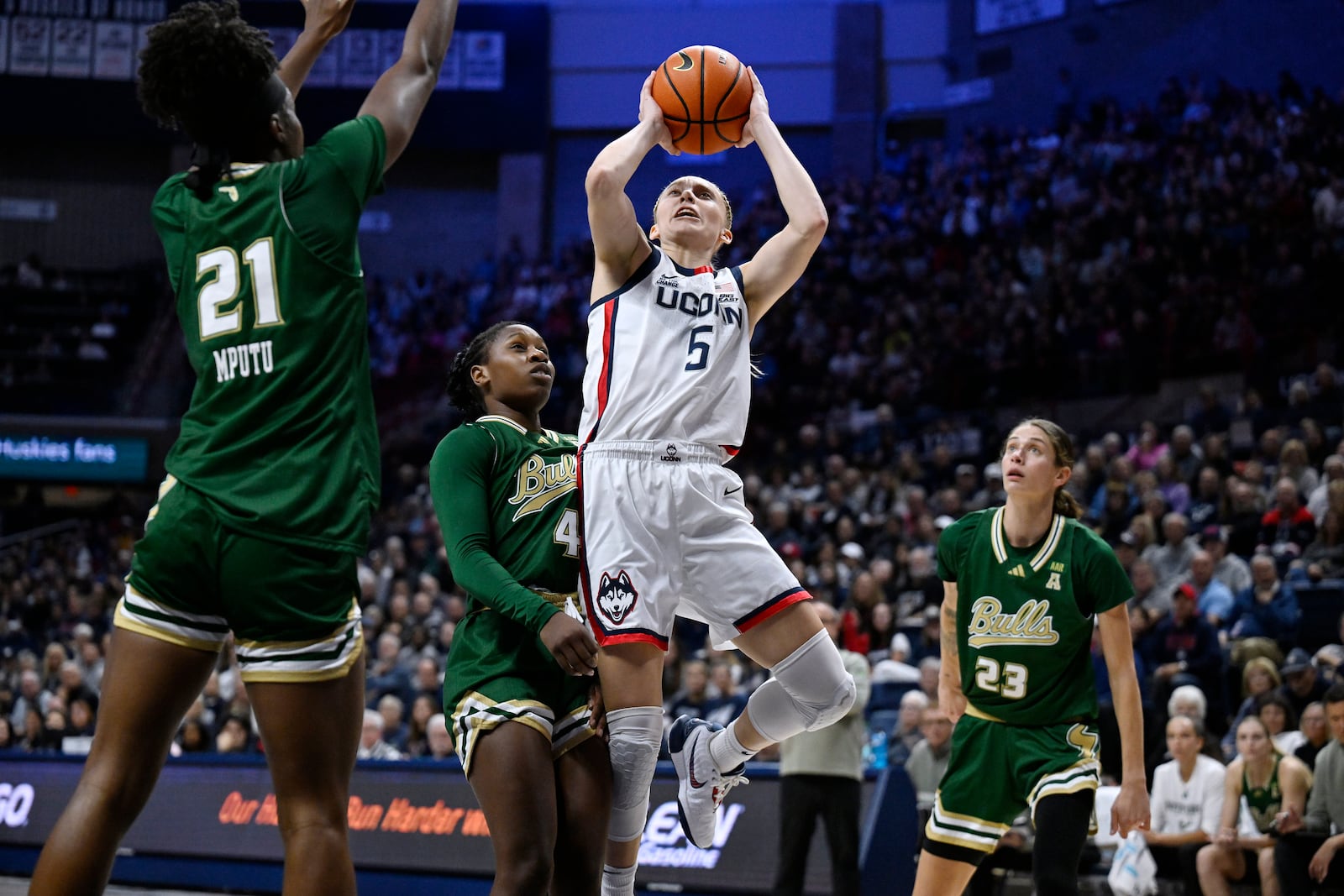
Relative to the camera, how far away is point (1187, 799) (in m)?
7.68

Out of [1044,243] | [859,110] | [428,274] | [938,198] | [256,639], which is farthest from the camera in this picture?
[428,274]

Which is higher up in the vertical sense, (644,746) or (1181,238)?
(1181,238)

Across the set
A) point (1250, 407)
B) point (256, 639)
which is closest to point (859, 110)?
point (1250, 407)

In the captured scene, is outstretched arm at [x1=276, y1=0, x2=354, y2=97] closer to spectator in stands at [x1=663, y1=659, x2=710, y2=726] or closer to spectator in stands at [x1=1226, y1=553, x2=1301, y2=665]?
spectator in stands at [x1=1226, y1=553, x2=1301, y2=665]

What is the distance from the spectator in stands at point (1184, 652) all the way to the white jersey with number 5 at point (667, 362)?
18.9ft

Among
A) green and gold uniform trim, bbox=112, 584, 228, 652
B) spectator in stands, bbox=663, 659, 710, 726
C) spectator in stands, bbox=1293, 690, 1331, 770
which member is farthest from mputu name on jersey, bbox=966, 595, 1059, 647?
spectator in stands, bbox=663, 659, 710, 726

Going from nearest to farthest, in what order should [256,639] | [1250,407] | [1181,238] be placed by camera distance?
1. [256,639]
2. [1250,407]
3. [1181,238]

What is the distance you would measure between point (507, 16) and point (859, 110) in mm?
7025

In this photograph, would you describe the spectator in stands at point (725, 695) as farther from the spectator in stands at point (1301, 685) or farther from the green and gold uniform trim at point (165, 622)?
the green and gold uniform trim at point (165, 622)

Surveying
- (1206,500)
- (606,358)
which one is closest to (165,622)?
(606,358)

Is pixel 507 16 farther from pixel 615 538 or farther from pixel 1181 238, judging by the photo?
pixel 615 538

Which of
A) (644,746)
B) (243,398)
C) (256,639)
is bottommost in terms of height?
(644,746)

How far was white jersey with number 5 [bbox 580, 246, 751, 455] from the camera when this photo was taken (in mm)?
4102

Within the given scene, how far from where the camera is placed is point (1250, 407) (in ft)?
45.6
